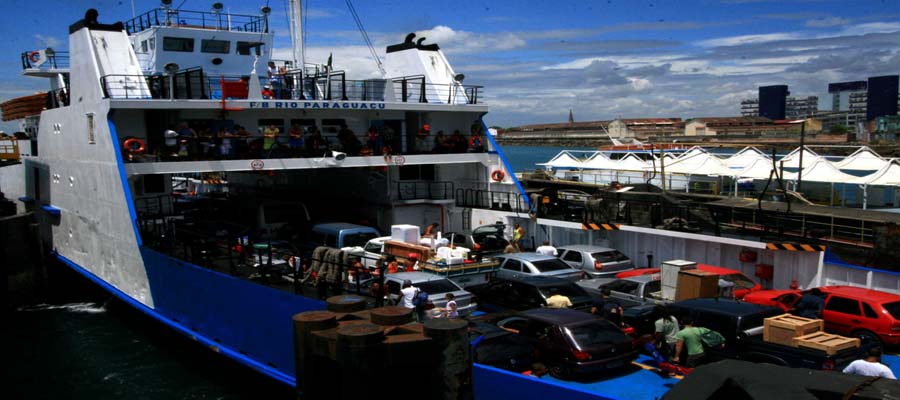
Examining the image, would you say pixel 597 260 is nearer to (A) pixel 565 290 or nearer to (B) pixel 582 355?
(A) pixel 565 290

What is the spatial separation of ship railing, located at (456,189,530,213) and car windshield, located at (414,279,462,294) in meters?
6.44

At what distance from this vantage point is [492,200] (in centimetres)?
1988

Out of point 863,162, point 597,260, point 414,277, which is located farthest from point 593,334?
point 863,162

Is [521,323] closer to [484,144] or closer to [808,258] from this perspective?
[808,258]

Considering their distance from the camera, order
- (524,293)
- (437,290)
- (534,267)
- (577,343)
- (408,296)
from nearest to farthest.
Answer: (577,343) → (408,296) → (437,290) → (524,293) → (534,267)

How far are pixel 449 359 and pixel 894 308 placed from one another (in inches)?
321

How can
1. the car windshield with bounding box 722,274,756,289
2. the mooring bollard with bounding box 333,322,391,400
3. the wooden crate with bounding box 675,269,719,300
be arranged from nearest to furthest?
the mooring bollard with bounding box 333,322,391,400 < the wooden crate with bounding box 675,269,719,300 < the car windshield with bounding box 722,274,756,289

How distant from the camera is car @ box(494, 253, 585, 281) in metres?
14.5

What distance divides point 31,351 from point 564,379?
13.8 metres

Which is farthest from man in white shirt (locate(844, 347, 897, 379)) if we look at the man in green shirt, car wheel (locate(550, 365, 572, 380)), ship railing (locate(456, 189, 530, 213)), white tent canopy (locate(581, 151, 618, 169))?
white tent canopy (locate(581, 151, 618, 169))

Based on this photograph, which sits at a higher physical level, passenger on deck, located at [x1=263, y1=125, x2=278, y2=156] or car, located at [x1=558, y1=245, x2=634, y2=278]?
passenger on deck, located at [x1=263, y1=125, x2=278, y2=156]

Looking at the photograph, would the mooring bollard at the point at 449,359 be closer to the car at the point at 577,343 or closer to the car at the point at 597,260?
the car at the point at 577,343

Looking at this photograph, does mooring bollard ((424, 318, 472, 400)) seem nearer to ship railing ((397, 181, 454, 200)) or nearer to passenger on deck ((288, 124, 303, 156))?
passenger on deck ((288, 124, 303, 156))

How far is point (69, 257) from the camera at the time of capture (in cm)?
2144
